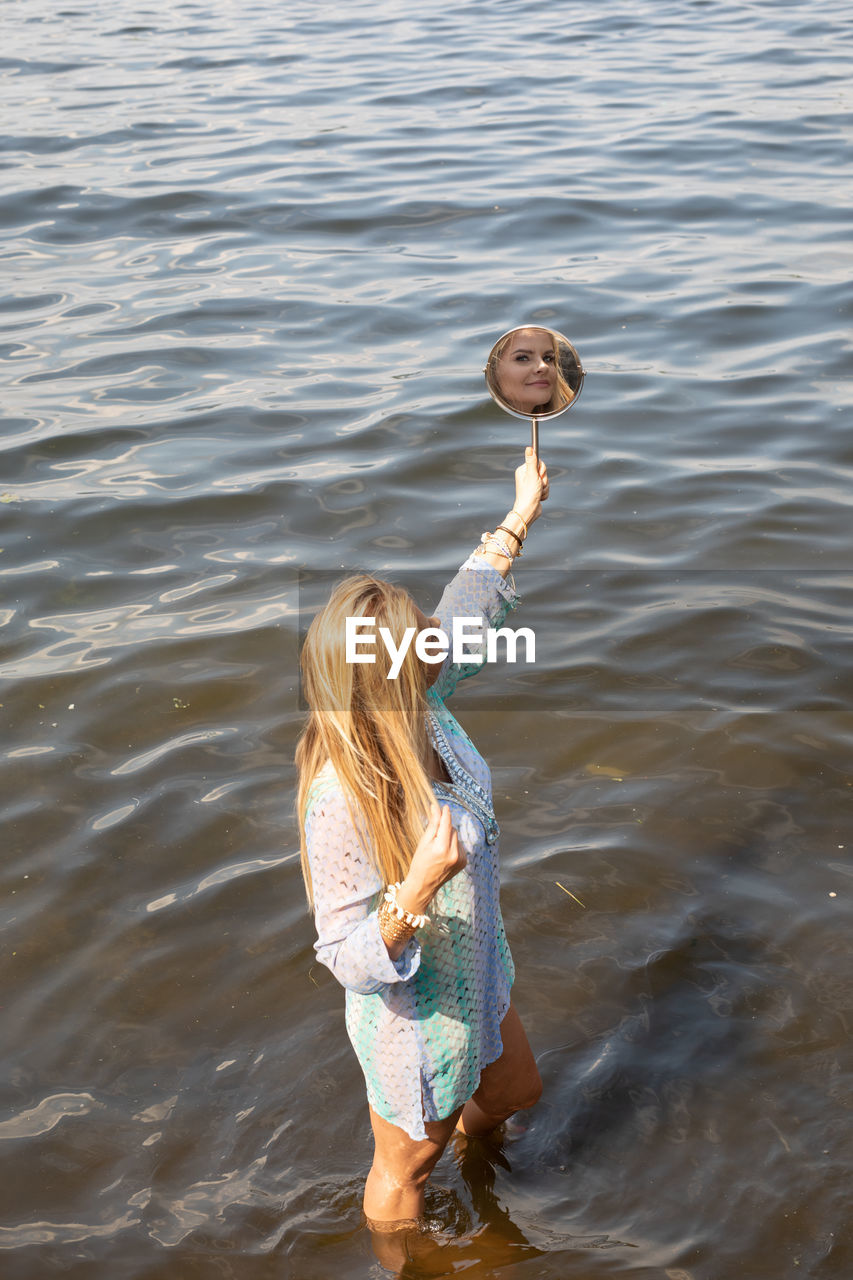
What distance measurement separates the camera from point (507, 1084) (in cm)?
400

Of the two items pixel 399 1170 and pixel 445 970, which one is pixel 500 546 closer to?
pixel 445 970

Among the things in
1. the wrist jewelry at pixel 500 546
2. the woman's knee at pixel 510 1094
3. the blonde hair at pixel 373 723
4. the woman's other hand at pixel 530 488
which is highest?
the woman's other hand at pixel 530 488

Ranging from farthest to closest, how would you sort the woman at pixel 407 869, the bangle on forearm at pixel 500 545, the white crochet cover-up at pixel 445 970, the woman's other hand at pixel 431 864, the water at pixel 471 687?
the water at pixel 471 687 < the bangle on forearm at pixel 500 545 < the white crochet cover-up at pixel 445 970 < the woman at pixel 407 869 < the woman's other hand at pixel 431 864

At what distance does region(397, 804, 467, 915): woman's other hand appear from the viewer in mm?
2939

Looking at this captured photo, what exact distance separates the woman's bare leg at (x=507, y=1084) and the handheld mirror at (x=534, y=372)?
178cm

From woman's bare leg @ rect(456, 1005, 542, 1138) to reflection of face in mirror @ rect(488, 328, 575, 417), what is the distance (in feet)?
5.96

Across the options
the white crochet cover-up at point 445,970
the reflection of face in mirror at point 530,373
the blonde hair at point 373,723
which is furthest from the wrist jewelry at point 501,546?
the blonde hair at point 373,723

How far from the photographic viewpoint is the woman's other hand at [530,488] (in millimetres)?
3689

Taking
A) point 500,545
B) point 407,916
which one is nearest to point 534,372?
point 500,545

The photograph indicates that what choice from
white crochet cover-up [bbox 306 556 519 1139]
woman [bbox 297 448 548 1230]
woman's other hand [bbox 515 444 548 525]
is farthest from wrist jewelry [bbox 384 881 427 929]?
woman's other hand [bbox 515 444 548 525]

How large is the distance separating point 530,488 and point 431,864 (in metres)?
1.26

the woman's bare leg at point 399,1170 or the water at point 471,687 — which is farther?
the water at point 471,687

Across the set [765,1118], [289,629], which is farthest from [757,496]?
[765,1118]

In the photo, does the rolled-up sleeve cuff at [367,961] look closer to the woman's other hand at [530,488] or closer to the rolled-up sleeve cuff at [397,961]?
the rolled-up sleeve cuff at [397,961]
